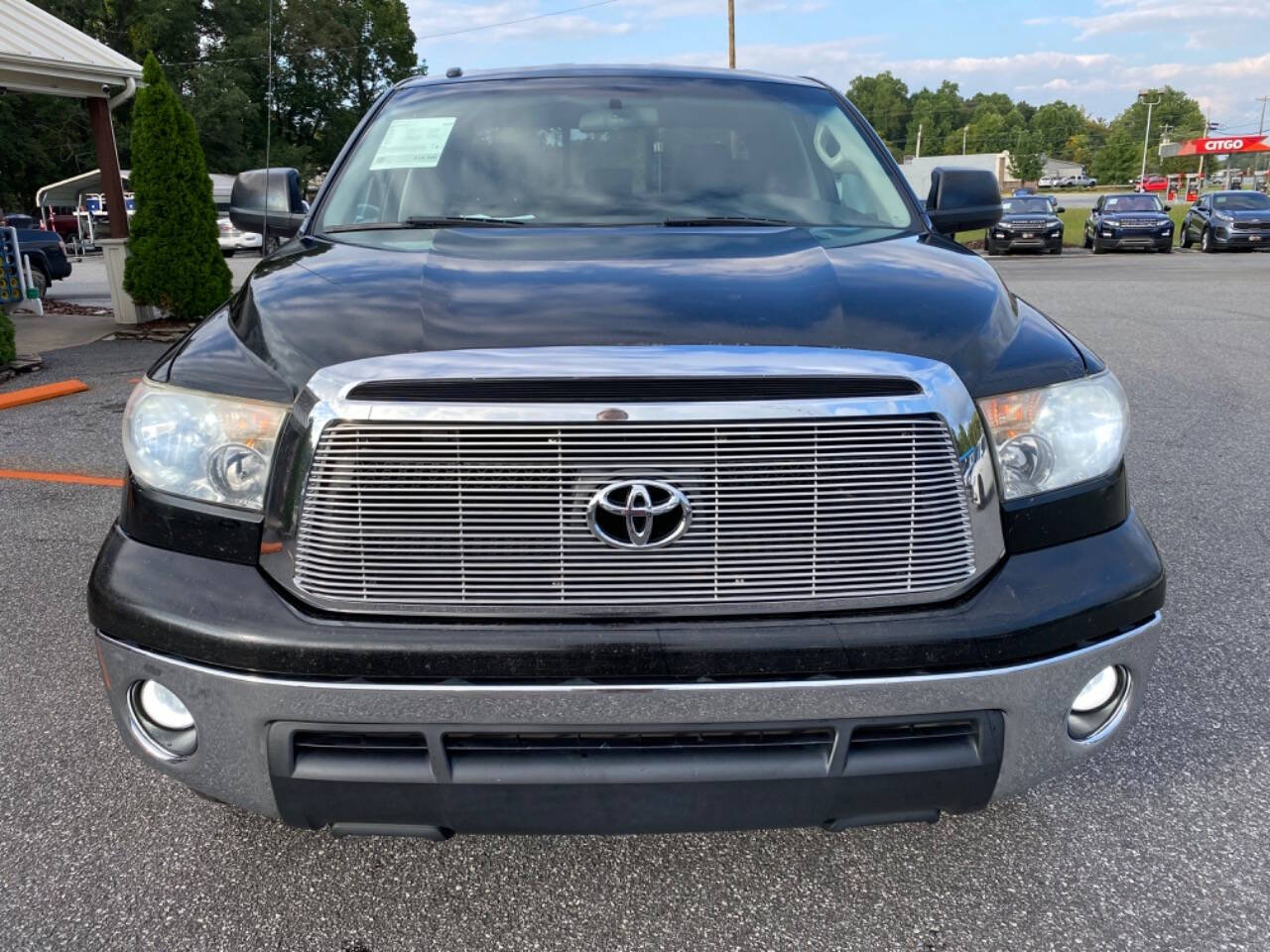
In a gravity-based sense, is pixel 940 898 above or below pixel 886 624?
below

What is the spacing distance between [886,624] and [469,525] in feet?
2.43

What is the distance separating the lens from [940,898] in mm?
2213

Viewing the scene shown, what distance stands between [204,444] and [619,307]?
0.82m

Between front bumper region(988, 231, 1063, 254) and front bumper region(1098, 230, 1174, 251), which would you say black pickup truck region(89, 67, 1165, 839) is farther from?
front bumper region(1098, 230, 1174, 251)

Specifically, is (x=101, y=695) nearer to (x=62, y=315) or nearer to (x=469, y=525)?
(x=469, y=525)

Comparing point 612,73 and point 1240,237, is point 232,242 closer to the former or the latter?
point 1240,237

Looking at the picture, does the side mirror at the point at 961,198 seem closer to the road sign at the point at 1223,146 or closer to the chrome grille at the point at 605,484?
the chrome grille at the point at 605,484

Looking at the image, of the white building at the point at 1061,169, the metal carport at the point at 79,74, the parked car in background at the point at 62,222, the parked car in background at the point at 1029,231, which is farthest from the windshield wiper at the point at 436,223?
the white building at the point at 1061,169

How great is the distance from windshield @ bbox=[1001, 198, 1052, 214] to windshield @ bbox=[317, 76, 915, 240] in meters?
25.0

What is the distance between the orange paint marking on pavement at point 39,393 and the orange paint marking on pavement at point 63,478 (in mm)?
2270

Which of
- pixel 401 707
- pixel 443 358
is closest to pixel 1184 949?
pixel 401 707

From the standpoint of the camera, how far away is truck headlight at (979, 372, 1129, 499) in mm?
1952

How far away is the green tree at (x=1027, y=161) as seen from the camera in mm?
123044

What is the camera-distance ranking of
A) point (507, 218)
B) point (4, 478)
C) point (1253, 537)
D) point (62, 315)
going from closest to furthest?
1. point (507, 218)
2. point (1253, 537)
3. point (4, 478)
4. point (62, 315)
